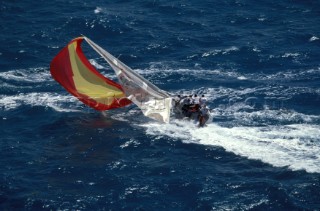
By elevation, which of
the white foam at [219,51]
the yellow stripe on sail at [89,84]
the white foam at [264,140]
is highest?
the white foam at [219,51]

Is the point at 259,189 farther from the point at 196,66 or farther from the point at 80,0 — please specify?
the point at 80,0

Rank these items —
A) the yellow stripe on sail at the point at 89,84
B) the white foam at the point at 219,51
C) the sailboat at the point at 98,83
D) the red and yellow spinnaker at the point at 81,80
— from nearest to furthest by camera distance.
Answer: the sailboat at the point at 98,83
the red and yellow spinnaker at the point at 81,80
the yellow stripe on sail at the point at 89,84
the white foam at the point at 219,51

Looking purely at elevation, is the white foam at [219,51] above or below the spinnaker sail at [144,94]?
above

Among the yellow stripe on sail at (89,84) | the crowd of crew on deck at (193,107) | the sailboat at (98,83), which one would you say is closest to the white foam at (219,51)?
the crowd of crew on deck at (193,107)

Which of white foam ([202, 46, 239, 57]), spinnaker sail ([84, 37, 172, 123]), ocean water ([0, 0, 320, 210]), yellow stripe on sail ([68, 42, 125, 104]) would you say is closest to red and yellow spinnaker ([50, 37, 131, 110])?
yellow stripe on sail ([68, 42, 125, 104])

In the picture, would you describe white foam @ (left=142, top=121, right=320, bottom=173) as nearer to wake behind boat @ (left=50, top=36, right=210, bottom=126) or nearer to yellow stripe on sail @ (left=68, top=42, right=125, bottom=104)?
wake behind boat @ (left=50, top=36, right=210, bottom=126)

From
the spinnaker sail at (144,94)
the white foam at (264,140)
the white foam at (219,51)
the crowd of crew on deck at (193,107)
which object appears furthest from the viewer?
the white foam at (219,51)

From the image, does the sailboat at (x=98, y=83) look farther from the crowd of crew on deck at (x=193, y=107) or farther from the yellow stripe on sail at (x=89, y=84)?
the crowd of crew on deck at (x=193, y=107)

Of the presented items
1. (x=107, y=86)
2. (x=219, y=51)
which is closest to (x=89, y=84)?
(x=107, y=86)

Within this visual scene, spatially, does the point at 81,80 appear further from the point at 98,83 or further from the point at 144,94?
the point at 144,94
